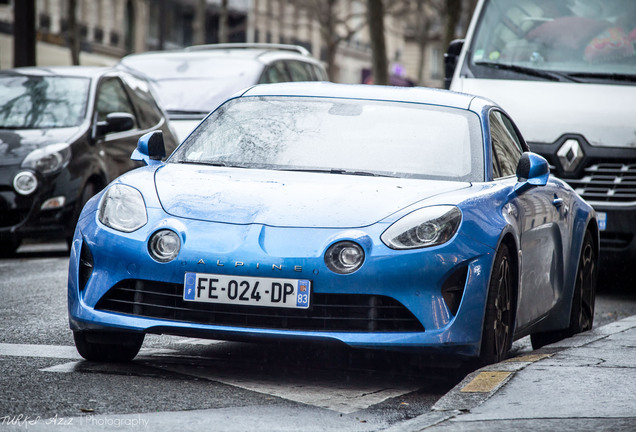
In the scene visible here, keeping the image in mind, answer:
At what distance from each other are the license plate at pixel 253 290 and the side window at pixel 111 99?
759 centimetres

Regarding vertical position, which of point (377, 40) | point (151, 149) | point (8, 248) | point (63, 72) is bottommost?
point (8, 248)

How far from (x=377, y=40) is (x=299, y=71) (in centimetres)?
1140

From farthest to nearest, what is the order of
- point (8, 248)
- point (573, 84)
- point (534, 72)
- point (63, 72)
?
point (63, 72)
point (8, 248)
point (534, 72)
point (573, 84)

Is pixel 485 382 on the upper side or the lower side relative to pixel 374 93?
lower

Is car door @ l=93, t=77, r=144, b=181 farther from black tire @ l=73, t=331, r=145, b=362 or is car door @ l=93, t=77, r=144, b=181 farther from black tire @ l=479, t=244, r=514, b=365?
black tire @ l=479, t=244, r=514, b=365

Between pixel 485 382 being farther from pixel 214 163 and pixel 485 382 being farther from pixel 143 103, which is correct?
pixel 143 103

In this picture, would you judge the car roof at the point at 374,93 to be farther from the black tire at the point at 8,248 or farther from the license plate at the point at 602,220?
the black tire at the point at 8,248

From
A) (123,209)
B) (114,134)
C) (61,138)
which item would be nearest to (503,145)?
(123,209)

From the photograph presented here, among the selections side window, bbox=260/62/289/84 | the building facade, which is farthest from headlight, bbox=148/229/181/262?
the building facade

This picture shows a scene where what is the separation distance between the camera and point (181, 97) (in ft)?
49.9

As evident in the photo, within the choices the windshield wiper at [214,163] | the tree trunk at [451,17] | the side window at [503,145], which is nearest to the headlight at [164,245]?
the windshield wiper at [214,163]

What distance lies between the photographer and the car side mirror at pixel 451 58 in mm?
11742

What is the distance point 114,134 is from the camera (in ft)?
42.1

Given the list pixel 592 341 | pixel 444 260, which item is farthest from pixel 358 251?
pixel 592 341
